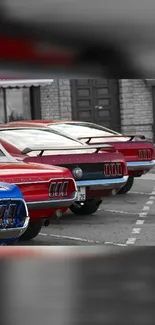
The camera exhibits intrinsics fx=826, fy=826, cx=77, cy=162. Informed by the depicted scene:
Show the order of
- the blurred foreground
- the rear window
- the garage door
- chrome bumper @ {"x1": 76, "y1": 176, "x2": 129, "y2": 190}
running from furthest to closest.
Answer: the garage door → the rear window → chrome bumper @ {"x1": 76, "y1": 176, "x2": 129, "y2": 190} → the blurred foreground

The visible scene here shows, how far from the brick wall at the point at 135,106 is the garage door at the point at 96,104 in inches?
8.8

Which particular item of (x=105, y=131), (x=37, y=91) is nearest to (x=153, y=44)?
(x=105, y=131)

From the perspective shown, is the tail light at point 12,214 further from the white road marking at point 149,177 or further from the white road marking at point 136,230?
the white road marking at point 149,177

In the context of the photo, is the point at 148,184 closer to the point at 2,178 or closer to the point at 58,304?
the point at 2,178

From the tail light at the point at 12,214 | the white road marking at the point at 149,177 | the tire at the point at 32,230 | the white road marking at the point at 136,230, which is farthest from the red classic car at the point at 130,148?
the tail light at the point at 12,214

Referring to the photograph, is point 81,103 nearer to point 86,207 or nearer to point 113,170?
point 86,207

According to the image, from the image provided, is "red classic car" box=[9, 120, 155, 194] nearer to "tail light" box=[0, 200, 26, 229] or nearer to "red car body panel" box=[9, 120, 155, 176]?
"red car body panel" box=[9, 120, 155, 176]

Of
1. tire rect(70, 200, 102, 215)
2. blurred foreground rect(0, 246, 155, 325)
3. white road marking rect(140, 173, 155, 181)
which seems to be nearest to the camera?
blurred foreground rect(0, 246, 155, 325)

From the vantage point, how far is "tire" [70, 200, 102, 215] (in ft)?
30.2

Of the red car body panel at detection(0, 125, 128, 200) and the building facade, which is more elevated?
the building facade

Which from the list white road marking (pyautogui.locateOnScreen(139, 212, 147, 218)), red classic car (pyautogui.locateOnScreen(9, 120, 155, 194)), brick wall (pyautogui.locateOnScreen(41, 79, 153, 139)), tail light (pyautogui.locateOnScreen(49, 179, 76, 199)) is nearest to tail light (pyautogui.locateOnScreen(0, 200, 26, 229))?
tail light (pyautogui.locateOnScreen(49, 179, 76, 199))

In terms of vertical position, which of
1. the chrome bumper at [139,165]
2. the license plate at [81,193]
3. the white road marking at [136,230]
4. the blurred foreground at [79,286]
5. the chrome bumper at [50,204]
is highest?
the blurred foreground at [79,286]

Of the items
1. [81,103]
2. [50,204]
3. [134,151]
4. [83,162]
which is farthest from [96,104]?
[50,204]

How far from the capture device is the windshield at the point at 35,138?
9305 mm
